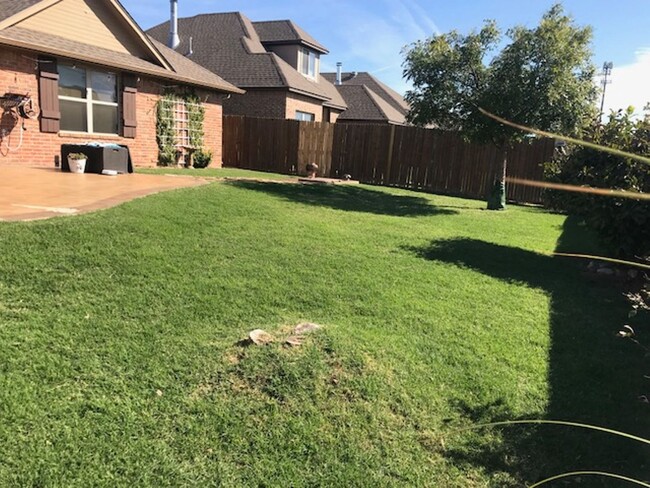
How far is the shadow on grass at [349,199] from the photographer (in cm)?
988

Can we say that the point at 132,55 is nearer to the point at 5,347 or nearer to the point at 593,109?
the point at 593,109

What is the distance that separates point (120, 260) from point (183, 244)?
0.84 m

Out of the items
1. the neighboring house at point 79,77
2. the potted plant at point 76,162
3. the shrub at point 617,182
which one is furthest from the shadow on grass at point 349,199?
the neighboring house at point 79,77

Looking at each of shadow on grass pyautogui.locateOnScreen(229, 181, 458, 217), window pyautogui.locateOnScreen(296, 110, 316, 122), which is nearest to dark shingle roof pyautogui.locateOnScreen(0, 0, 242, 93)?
shadow on grass pyautogui.locateOnScreen(229, 181, 458, 217)

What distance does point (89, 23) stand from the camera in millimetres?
13266

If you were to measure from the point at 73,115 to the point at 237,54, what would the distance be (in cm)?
1251

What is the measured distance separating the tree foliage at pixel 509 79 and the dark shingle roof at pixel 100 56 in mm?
6954

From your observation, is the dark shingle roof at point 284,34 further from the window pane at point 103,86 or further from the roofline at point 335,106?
the window pane at point 103,86

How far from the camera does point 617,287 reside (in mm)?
6027

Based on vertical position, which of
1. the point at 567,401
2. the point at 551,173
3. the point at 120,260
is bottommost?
the point at 567,401

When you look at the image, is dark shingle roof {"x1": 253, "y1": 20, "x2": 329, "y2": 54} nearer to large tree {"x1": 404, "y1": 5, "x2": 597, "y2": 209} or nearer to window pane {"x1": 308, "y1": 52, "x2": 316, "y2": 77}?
window pane {"x1": 308, "y1": 52, "x2": 316, "y2": 77}

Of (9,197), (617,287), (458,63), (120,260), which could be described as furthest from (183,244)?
(458,63)

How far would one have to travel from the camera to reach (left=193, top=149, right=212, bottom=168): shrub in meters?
16.8

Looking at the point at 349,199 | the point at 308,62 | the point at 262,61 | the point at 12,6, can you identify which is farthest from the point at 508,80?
the point at 308,62
